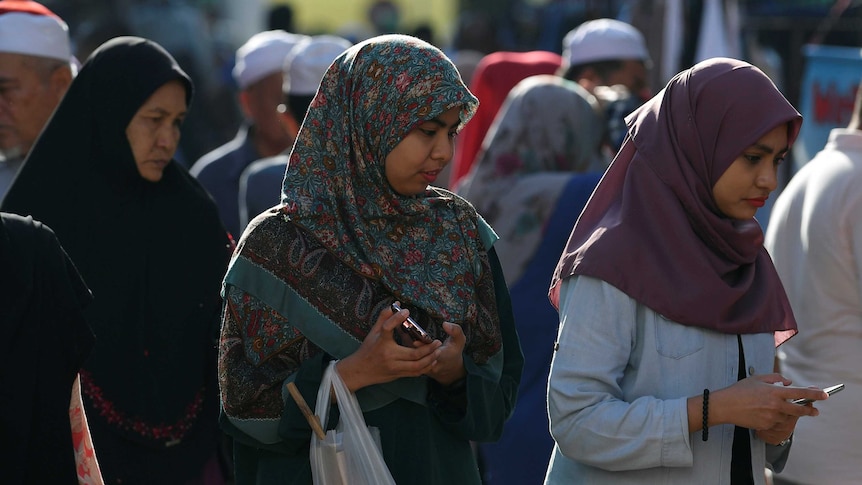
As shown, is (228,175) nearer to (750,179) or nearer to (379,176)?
(379,176)

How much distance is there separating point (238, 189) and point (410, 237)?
3000 mm

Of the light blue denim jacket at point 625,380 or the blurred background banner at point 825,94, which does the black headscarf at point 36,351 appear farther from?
the blurred background banner at point 825,94

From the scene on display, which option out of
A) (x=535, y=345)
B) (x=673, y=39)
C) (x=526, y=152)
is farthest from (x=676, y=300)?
(x=673, y=39)

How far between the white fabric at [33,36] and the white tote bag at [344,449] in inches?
87.0

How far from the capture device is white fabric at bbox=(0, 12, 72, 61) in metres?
4.41

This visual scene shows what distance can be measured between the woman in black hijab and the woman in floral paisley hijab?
0.66m

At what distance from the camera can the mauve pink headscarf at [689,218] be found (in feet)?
8.93

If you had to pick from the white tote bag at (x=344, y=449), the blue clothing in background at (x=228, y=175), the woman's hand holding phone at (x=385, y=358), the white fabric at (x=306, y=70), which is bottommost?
the blue clothing in background at (x=228, y=175)

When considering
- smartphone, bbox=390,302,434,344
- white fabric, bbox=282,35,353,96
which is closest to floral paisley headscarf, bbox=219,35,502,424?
smartphone, bbox=390,302,434,344

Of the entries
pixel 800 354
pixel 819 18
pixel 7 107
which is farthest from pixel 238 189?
pixel 819 18

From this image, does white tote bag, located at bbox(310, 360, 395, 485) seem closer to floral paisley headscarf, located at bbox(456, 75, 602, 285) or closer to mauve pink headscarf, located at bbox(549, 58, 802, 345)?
mauve pink headscarf, located at bbox(549, 58, 802, 345)

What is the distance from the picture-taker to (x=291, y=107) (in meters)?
5.11

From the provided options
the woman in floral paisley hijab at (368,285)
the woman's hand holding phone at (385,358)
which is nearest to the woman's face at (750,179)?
the woman in floral paisley hijab at (368,285)

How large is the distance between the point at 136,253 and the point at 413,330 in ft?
3.94
